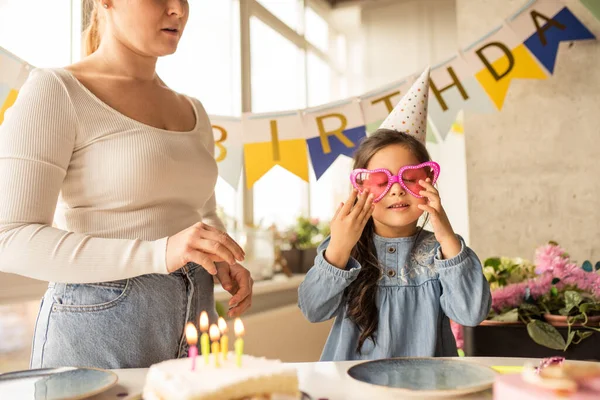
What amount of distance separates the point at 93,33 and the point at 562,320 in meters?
1.45

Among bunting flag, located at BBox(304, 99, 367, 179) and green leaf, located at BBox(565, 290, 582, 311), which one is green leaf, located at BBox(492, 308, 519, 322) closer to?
green leaf, located at BBox(565, 290, 582, 311)

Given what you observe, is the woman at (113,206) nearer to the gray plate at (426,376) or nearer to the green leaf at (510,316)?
the gray plate at (426,376)

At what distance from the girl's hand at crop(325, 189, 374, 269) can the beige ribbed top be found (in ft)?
1.01

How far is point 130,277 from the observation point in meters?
1.03

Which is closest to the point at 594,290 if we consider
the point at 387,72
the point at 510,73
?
the point at 510,73

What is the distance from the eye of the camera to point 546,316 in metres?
1.69

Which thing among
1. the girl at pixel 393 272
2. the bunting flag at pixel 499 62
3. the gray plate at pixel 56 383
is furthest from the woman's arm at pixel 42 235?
the bunting flag at pixel 499 62

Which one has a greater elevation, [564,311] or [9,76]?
[9,76]

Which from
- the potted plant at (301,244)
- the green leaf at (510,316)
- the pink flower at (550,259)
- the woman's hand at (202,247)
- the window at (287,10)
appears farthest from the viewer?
the window at (287,10)

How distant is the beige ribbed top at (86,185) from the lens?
0.99 meters

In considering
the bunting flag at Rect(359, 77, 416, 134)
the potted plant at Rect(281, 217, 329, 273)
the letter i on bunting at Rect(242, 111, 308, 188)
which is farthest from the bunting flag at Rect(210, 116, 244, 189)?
the potted plant at Rect(281, 217, 329, 273)

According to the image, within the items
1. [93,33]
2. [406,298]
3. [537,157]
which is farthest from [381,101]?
[93,33]

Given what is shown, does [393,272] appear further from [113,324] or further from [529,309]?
[113,324]

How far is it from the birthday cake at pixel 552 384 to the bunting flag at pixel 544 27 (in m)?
1.95
